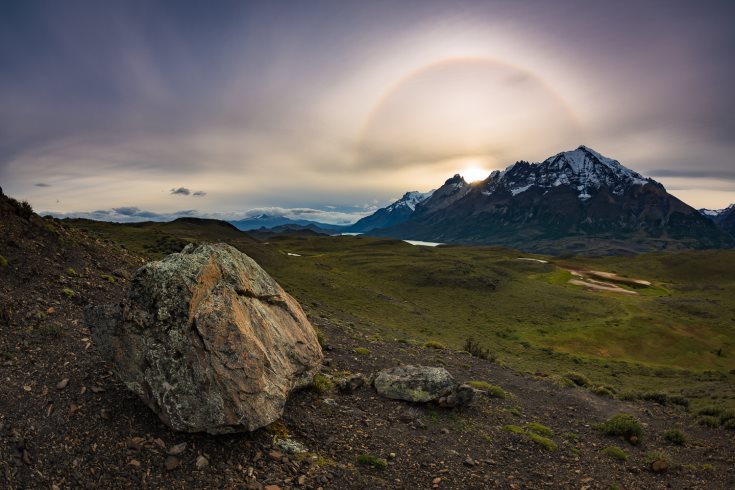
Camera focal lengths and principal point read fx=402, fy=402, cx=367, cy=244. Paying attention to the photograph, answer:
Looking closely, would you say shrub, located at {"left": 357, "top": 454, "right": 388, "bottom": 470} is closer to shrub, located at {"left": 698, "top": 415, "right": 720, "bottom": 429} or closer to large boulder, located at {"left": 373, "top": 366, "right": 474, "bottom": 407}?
large boulder, located at {"left": 373, "top": 366, "right": 474, "bottom": 407}

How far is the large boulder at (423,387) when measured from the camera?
2041 cm

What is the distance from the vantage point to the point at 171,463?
489 inches

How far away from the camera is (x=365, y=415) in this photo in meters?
18.3

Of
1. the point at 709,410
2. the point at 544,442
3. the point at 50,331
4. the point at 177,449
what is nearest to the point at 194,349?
the point at 177,449

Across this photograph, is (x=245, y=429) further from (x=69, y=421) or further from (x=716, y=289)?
(x=716, y=289)

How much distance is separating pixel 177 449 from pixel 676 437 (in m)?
25.5

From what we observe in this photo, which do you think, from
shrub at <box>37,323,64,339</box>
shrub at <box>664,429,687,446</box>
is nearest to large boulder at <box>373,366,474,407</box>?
shrub at <box>664,429,687,446</box>

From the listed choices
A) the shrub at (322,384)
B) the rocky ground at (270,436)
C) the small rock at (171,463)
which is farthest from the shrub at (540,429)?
the small rock at (171,463)

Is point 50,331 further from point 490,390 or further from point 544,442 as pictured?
point 490,390

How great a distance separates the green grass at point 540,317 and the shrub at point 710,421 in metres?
6.70

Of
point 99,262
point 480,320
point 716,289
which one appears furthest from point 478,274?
point 99,262

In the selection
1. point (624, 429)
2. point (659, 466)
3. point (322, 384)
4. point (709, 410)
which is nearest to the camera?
point (659, 466)

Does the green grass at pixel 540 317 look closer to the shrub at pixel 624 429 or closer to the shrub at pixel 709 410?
the shrub at pixel 709 410

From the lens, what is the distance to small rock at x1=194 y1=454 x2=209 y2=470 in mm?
12555
